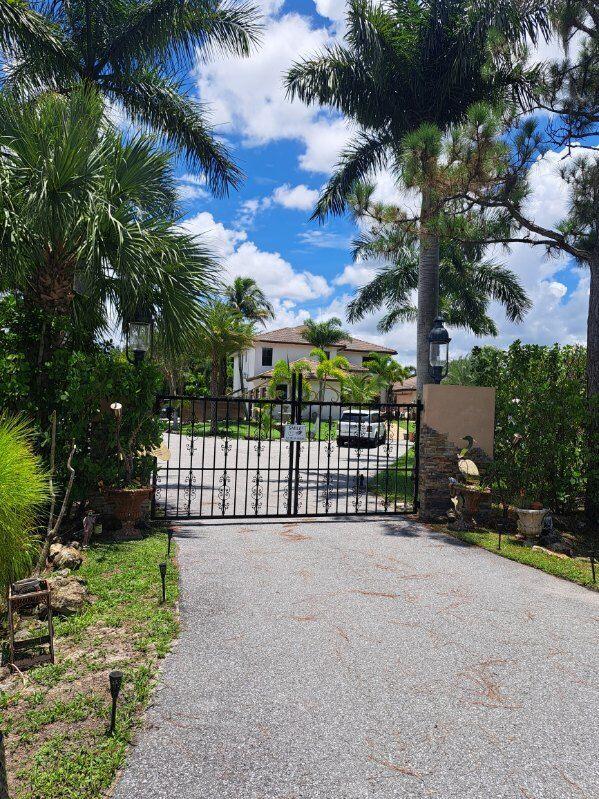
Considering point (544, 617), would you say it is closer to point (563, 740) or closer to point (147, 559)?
point (563, 740)

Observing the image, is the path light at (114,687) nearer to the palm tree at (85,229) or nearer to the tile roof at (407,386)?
the palm tree at (85,229)

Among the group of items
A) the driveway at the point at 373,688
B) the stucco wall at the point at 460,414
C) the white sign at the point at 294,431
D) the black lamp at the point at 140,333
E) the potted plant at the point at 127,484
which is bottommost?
the driveway at the point at 373,688

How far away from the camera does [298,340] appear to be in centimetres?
4353

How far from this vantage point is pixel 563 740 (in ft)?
10.1

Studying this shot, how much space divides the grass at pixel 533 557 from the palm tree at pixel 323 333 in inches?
1322

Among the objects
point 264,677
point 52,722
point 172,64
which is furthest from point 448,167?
point 52,722

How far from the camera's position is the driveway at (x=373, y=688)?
270 cm

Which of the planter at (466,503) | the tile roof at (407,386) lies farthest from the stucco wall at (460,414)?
the tile roof at (407,386)

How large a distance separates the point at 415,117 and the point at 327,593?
13221mm

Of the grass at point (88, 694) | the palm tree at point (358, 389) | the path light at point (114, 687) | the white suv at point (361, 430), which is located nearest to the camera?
the grass at point (88, 694)

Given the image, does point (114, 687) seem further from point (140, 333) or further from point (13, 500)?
point (140, 333)

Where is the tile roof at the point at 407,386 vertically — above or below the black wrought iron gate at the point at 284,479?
above

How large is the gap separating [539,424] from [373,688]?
6354mm

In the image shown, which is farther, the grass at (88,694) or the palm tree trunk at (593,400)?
the palm tree trunk at (593,400)
